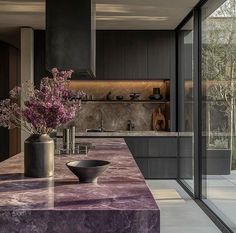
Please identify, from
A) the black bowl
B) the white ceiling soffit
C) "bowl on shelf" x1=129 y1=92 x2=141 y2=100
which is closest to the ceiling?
the white ceiling soffit

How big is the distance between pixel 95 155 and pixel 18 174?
1008mm

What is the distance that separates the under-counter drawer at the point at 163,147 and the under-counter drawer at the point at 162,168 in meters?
0.09

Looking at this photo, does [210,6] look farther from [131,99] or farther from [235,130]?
[131,99]

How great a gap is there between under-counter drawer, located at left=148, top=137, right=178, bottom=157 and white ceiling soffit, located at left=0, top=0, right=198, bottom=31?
1971mm

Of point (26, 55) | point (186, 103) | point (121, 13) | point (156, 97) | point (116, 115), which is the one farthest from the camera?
point (116, 115)

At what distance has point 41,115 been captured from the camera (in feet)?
6.90

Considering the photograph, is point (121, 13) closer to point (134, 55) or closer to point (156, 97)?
point (134, 55)

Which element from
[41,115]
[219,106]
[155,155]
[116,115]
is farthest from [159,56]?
[41,115]

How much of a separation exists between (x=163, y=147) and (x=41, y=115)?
15.5ft

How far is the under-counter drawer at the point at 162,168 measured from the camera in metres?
6.66

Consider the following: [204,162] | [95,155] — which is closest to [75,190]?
[95,155]

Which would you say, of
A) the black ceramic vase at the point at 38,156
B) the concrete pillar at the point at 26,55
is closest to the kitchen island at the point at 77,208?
the black ceramic vase at the point at 38,156

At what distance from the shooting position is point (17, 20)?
6047 mm

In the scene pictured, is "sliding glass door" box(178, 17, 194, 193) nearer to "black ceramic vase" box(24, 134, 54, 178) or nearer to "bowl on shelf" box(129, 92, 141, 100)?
"bowl on shelf" box(129, 92, 141, 100)
